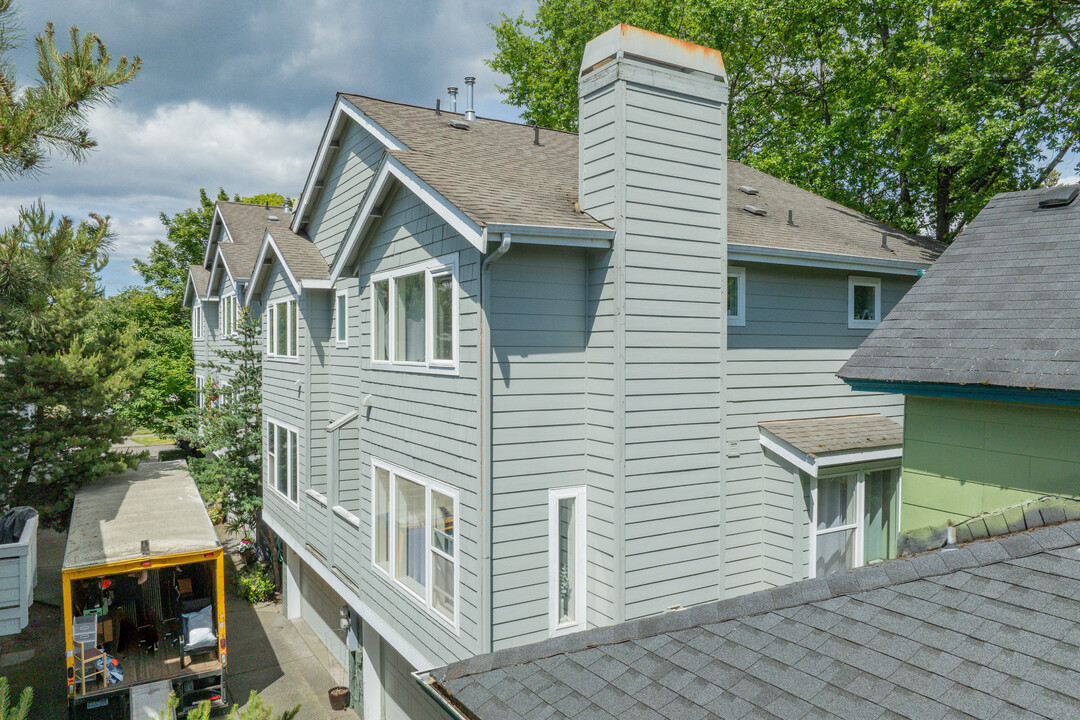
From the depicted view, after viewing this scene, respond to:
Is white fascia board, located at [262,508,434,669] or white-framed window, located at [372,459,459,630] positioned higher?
white-framed window, located at [372,459,459,630]

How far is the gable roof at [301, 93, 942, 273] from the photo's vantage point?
7992 mm

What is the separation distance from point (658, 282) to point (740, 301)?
221cm

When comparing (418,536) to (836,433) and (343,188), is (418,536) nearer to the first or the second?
(836,433)

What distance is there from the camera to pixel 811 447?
9422 mm

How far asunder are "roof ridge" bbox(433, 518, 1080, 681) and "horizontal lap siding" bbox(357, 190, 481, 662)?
3503 mm

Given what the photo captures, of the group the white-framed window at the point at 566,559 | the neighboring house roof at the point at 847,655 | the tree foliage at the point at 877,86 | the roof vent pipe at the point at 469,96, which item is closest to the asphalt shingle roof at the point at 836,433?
the white-framed window at the point at 566,559

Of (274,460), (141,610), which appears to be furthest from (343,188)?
(141,610)

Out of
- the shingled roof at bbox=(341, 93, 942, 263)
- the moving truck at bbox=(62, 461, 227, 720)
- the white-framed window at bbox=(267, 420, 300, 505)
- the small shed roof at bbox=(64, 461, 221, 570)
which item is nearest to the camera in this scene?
the shingled roof at bbox=(341, 93, 942, 263)

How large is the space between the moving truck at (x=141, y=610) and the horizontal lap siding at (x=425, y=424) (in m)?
3.73

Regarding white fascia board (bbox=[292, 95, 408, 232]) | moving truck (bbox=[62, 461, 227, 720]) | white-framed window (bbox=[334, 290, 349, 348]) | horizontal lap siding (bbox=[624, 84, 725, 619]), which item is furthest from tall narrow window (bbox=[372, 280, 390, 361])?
moving truck (bbox=[62, 461, 227, 720])

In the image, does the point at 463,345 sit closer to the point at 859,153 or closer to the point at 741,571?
the point at 741,571

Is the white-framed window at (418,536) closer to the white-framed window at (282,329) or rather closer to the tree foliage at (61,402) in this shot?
the white-framed window at (282,329)

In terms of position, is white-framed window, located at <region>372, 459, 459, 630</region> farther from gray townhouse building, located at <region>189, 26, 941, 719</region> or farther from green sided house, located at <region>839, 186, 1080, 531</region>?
green sided house, located at <region>839, 186, 1080, 531</region>

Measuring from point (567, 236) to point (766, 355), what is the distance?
4.09 metres
